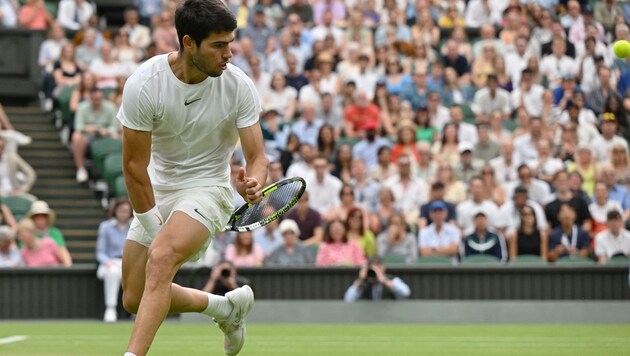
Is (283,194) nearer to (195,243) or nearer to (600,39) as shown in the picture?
(195,243)

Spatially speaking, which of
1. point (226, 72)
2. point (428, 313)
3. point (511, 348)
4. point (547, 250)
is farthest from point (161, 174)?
point (547, 250)

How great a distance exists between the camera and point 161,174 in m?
7.04

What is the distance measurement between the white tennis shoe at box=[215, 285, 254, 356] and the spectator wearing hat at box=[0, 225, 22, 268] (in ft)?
23.0

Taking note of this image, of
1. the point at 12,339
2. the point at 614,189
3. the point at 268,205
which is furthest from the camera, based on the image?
the point at 614,189

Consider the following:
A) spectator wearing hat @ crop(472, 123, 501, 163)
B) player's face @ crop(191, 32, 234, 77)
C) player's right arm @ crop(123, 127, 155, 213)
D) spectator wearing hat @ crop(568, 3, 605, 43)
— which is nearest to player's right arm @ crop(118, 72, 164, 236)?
player's right arm @ crop(123, 127, 155, 213)

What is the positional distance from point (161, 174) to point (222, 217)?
41 cm

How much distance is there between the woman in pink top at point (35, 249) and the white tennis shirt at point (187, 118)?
764 cm

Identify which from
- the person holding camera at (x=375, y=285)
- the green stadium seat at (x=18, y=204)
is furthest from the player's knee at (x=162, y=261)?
the green stadium seat at (x=18, y=204)

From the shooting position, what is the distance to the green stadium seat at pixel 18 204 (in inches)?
620

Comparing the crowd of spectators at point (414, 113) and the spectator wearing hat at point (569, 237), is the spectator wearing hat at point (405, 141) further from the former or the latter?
the spectator wearing hat at point (569, 237)

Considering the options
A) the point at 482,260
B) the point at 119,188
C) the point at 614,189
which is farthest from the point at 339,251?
the point at 614,189

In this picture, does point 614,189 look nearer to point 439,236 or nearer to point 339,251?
point 439,236

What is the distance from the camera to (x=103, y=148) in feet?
54.9

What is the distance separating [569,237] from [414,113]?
11.7 feet
